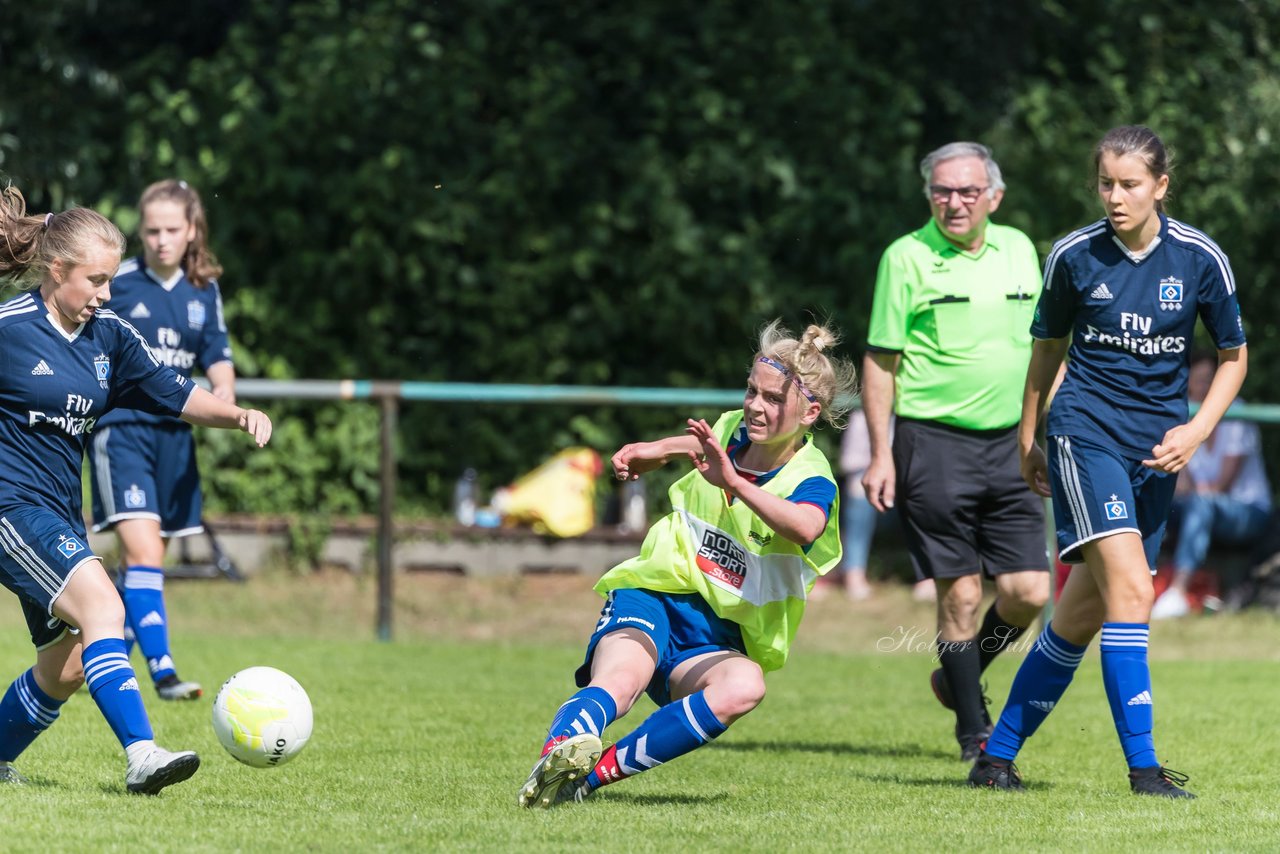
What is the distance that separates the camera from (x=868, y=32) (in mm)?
12594

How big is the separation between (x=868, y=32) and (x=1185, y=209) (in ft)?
8.96

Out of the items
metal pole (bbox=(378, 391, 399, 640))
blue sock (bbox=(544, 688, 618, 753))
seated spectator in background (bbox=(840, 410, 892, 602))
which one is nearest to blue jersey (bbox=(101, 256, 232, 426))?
metal pole (bbox=(378, 391, 399, 640))

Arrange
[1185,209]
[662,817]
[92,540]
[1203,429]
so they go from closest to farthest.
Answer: [662,817] → [1203,429] → [92,540] → [1185,209]

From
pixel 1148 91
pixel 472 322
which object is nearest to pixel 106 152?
pixel 472 322

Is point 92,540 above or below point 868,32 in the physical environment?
below

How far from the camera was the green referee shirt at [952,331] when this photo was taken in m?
6.05

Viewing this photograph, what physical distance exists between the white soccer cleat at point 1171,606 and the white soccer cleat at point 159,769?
22.5 ft

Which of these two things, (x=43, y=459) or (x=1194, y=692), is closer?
(x=43, y=459)

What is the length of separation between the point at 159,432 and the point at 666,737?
11.2ft

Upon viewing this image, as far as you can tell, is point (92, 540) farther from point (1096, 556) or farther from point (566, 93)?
point (1096, 556)

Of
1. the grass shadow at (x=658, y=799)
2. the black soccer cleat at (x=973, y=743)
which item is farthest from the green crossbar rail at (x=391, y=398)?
the grass shadow at (x=658, y=799)

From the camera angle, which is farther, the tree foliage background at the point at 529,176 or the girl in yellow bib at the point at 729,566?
the tree foliage background at the point at 529,176

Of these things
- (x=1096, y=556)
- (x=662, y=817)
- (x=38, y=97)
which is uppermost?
(x=38, y=97)

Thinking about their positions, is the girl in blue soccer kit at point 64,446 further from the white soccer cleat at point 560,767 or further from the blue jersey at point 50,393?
the white soccer cleat at point 560,767
